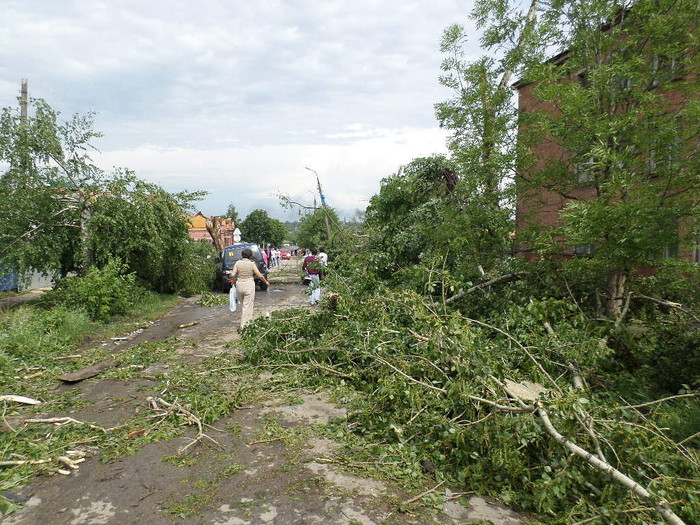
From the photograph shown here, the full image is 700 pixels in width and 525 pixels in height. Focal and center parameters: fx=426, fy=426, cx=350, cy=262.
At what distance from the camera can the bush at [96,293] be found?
10.0 metres

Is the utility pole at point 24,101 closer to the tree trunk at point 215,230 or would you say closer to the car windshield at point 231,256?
the car windshield at point 231,256

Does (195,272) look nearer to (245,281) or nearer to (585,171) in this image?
(245,281)

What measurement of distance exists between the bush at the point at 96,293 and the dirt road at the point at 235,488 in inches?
238

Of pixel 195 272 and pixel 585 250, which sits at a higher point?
pixel 585 250

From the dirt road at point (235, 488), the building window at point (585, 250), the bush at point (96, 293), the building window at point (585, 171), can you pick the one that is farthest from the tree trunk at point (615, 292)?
the bush at point (96, 293)

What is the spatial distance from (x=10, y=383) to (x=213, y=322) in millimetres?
5130

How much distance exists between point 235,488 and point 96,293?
8.54 metres

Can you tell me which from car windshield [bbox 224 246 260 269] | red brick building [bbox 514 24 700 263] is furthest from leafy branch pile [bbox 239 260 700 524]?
car windshield [bbox 224 246 260 269]

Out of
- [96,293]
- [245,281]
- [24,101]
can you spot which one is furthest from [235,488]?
[24,101]

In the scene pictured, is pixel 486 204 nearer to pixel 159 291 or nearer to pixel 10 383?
pixel 10 383

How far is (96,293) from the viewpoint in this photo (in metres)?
10.1

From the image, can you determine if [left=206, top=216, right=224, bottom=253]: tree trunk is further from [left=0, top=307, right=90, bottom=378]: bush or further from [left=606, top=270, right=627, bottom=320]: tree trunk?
[left=606, top=270, right=627, bottom=320]: tree trunk

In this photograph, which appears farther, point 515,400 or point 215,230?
point 215,230

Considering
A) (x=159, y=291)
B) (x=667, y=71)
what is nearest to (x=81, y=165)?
(x=159, y=291)
